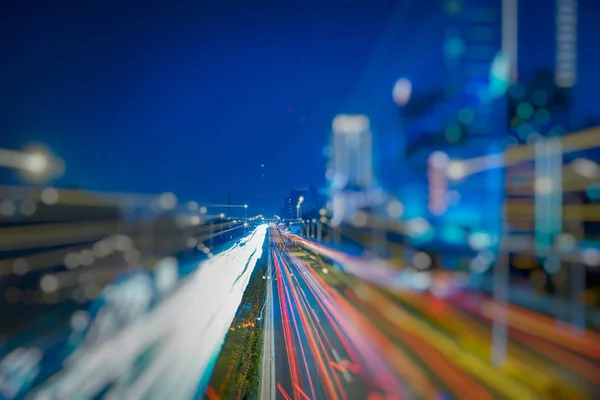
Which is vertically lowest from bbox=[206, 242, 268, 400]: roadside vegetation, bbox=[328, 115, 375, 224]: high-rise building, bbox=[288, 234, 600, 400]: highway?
bbox=[206, 242, 268, 400]: roadside vegetation

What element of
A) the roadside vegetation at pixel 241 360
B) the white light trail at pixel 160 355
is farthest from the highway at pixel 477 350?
the white light trail at pixel 160 355

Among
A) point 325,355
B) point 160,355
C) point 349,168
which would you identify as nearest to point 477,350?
point 325,355

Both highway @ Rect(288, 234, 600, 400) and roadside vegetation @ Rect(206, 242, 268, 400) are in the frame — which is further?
roadside vegetation @ Rect(206, 242, 268, 400)

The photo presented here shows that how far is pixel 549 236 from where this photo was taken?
5027 mm

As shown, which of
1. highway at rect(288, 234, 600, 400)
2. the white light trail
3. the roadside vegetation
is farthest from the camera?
the roadside vegetation

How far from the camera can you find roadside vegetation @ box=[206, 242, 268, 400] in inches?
236

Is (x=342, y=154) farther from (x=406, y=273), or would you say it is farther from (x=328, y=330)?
(x=328, y=330)

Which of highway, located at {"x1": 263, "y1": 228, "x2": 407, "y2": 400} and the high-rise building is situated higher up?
the high-rise building

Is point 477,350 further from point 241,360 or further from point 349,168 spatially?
point 349,168

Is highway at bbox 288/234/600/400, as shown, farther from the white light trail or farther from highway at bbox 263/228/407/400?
the white light trail

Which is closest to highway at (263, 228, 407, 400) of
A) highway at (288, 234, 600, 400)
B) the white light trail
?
highway at (288, 234, 600, 400)

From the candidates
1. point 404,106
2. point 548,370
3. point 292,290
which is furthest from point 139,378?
point 292,290

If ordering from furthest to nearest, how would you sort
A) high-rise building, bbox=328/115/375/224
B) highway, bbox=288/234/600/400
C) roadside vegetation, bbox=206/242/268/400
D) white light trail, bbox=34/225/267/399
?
high-rise building, bbox=328/115/375/224 < roadside vegetation, bbox=206/242/268/400 < white light trail, bbox=34/225/267/399 < highway, bbox=288/234/600/400

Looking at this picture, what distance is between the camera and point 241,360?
292 inches
